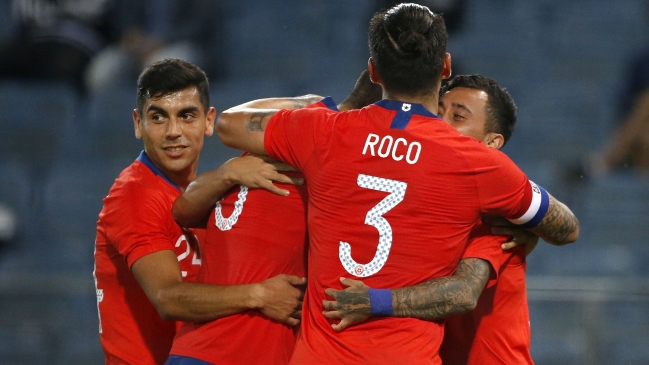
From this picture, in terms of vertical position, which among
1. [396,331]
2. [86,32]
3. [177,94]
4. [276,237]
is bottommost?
[396,331]

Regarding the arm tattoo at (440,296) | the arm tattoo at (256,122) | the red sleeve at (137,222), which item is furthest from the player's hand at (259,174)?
the arm tattoo at (440,296)

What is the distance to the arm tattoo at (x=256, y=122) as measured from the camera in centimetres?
303

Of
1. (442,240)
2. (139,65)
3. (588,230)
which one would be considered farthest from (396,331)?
(139,65)

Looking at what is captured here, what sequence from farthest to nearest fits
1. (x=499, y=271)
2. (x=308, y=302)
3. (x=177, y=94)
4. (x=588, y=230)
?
(x=588, y=230) → (x=177, y=94) → (x=499, y=271) → (x=308, y=302)

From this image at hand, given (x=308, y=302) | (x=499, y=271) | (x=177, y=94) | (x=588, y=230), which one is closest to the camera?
(x=308, y=302)

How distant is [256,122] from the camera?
3.04m

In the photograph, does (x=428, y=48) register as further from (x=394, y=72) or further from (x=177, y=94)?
(x=177, y=94)

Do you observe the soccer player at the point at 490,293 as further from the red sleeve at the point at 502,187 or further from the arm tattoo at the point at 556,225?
the red sleeve at the point at 502,187

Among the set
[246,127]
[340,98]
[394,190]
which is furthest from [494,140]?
[340,98]

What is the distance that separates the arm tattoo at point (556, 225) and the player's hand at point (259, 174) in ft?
3.11

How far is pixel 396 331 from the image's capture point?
9.08ft

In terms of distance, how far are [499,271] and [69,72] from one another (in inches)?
268

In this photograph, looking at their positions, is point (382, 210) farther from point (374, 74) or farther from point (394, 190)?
point (374, 74)

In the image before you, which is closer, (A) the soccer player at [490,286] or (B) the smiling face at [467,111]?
(A) the soccer player at [490,286]
